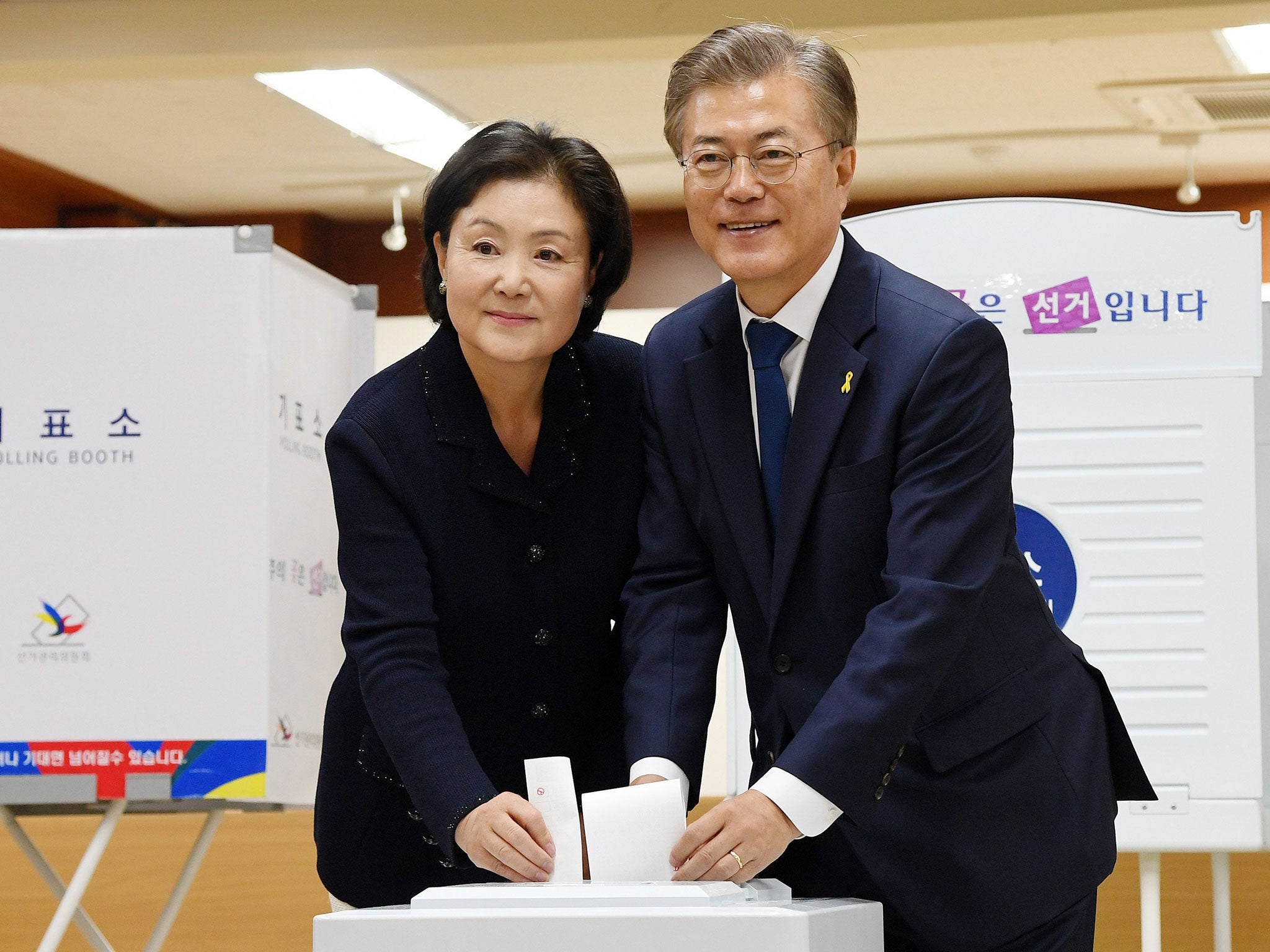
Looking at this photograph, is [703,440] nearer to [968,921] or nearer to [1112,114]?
[968,921]

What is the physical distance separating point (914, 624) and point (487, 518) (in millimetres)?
494

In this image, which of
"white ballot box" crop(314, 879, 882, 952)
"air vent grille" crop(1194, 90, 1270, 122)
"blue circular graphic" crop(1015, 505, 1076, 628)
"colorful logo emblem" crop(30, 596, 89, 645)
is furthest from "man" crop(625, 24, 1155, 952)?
"air vent grille" crop(1194, 90, 1270, 122)

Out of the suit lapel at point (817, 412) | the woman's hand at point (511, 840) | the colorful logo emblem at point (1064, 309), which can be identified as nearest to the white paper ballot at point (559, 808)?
the woman's hand at point (511, 840)

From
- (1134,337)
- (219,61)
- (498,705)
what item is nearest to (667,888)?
(498,705)

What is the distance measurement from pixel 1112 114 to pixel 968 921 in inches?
210

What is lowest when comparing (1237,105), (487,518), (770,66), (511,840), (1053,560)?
(511,840)

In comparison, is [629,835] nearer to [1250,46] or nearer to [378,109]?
[1250,46]

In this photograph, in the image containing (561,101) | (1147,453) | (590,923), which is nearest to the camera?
(590,923)

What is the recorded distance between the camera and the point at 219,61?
485cm

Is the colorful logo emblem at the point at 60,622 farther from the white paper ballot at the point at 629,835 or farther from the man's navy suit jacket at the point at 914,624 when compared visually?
the white paper ballot at the point at 629,835

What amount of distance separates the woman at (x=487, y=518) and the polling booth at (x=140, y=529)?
90 centimetres

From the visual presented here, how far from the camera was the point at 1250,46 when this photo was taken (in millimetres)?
5355

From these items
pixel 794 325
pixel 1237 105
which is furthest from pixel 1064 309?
pixel 1237 105

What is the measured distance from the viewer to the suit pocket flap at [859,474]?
1388mm
